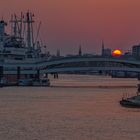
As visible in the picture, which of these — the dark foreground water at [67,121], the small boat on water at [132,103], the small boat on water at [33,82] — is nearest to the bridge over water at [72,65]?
the small boat on water at [33,82]

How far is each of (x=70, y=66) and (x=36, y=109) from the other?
211 feet

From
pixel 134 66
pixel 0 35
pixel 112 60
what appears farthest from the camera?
pixel 0 35

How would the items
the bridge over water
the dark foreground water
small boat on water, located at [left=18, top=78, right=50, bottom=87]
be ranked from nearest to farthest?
the dark foreground water
small boat on water, located at [left=18, top=78, right=50, bottom=87]
the bridge over water

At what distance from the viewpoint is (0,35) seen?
508 ft

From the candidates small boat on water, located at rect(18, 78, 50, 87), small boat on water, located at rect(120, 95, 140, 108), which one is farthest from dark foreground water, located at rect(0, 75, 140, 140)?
small boat on water, located at rect(18, 78, 50, 87)

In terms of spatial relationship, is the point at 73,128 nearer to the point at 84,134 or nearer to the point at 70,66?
the point at 84,134

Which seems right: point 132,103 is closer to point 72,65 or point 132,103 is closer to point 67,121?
point 67,121

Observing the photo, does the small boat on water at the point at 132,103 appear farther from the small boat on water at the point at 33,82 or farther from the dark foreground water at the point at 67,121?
the small boat on water at the point at 33,82

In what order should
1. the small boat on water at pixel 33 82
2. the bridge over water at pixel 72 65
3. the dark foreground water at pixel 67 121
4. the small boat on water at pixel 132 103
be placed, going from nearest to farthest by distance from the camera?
the dark foreground water at pixel 67 121, the small boat on water at pixel 132 103, the small boat on water at pixel 33 82, the bridge over water at pixel 72 65

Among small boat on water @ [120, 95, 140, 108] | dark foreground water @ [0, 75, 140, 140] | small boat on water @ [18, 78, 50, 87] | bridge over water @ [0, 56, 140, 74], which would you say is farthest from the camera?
bridge over water @ [0, 56, 140, 74]

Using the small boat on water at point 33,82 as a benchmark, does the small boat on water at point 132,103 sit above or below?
below

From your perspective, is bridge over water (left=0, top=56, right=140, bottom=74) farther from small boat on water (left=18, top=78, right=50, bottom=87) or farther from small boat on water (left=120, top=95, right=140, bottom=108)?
small boat on water (left=120, top=95, right=140, bottom=108)

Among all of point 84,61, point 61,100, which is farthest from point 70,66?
point 61,100

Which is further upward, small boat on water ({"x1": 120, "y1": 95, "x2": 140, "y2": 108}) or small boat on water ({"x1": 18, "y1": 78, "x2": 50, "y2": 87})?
small boat on water ({"x1": 18, "y1": 78, "x2": 50, "y2": 87})
